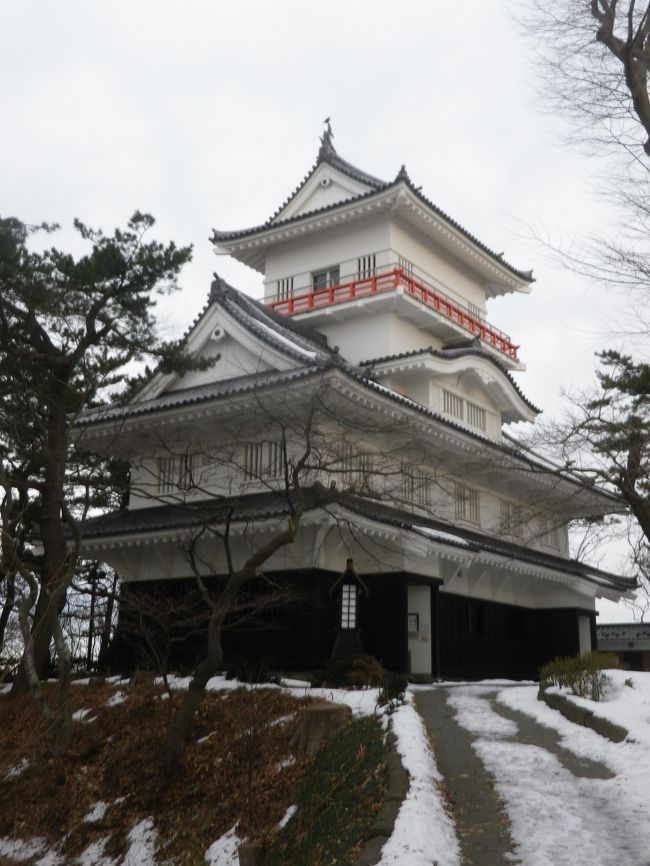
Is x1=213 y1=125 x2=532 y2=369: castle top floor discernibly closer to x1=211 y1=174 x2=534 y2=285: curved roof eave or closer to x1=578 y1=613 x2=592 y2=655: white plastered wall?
x1=211 y1=174 x2=534 y2=285: curved roof eave

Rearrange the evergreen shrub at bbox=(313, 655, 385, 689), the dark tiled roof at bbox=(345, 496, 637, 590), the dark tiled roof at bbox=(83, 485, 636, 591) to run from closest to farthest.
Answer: the evergreen shrub at bbox=(313, 655, 385, 689) → the dark tiled roof at bbox=(83, 485, 636, 591) → the dark tiled roof at bbox=(345, 496, 637, 590)

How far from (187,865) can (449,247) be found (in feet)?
68.3

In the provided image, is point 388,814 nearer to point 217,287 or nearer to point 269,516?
point 269,516

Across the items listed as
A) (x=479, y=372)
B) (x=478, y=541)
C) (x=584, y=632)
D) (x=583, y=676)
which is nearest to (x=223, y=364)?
(x=479, y=372)

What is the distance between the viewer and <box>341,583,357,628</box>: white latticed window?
54.2ft

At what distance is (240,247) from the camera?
26703 mm

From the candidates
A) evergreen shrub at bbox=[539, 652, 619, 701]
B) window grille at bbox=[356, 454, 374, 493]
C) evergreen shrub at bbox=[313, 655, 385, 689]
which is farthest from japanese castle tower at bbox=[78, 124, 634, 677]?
evergreen shrub at bbox=[539, 652, 619, 701]

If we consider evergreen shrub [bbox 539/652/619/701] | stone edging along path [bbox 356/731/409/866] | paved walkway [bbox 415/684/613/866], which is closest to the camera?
stone edging along path [bbox 356/731/409/866]

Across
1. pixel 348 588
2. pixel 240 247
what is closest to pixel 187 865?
pixel 348 588

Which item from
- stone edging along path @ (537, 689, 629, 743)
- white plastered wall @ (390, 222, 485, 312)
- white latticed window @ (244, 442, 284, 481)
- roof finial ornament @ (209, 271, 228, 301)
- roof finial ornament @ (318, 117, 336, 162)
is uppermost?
roof finial ornament @ (318, 117, 336, 162)

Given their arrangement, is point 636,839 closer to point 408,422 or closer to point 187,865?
point 187,865

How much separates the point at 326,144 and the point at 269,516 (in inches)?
625

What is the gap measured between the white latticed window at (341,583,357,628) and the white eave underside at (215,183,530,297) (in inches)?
468

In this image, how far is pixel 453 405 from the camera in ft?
74.3
